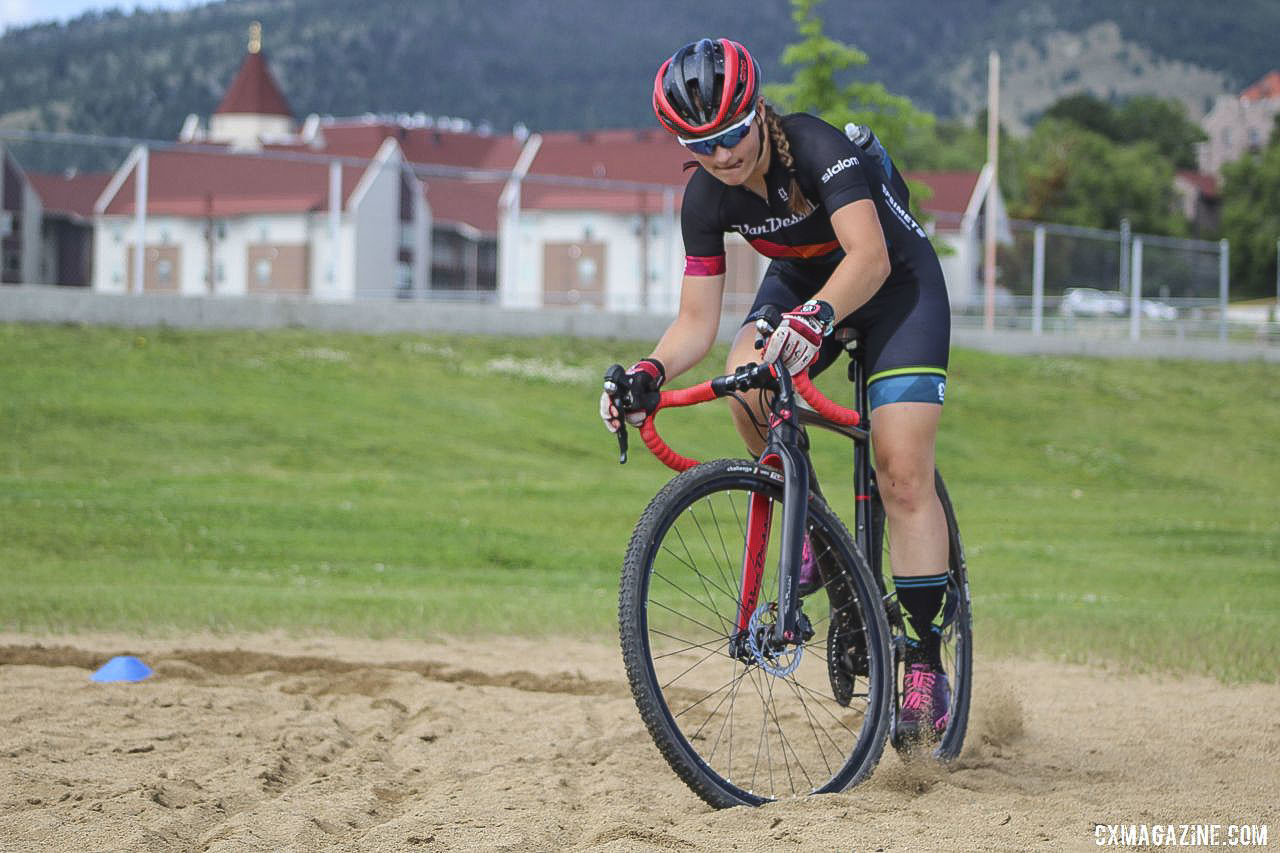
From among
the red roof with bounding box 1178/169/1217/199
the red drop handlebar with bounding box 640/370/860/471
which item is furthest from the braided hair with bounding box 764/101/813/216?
the red roof with bounding box 1178/169/1217/199

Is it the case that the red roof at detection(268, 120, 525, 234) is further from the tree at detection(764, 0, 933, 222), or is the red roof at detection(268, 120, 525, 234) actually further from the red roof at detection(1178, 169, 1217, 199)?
the red roof at detection(1178, 169, 1217, 199)

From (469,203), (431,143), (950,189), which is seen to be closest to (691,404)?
(469,203)

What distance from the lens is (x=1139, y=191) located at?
89.8 metres

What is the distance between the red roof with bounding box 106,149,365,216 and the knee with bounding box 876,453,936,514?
48.4 feet

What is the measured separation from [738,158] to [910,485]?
1197mm

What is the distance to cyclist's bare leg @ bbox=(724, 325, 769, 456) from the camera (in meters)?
4.75

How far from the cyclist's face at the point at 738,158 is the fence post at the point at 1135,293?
28.2m

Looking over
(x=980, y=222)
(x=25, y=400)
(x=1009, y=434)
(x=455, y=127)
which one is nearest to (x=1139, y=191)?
(x=455, y=127)

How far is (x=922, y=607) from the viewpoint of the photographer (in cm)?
489

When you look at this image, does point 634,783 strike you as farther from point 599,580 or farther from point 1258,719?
point 599,580

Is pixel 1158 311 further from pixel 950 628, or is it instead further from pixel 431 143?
pixel 431 143

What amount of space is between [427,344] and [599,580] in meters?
11.6

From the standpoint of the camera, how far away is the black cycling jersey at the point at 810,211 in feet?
14.8

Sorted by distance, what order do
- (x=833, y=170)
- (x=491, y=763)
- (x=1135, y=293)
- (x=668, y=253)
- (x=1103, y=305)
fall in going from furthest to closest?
(x=1135, y=293), (x=1103, y=305), (x=668, y=253), (x=491, y=763), (x=833, y=170)
